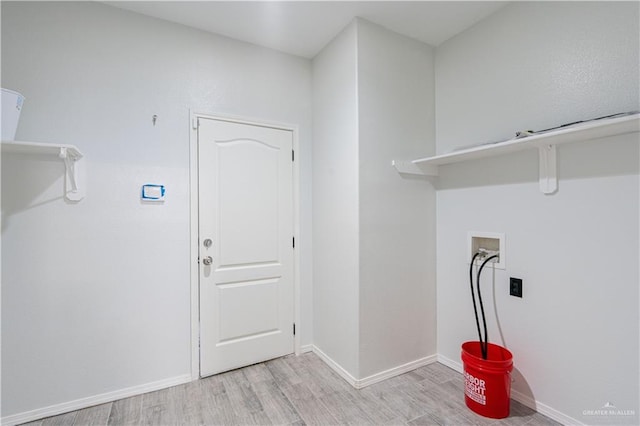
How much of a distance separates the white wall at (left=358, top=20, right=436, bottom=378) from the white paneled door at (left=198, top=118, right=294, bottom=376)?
772 mm

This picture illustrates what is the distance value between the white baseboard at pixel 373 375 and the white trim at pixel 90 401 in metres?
1.09

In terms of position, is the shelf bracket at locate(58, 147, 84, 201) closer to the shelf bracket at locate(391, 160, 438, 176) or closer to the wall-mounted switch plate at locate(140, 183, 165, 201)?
the wall-mounted switch plate at locate(140, 183, 165, 201)

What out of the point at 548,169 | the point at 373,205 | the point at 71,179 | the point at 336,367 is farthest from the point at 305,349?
the point at 548,169

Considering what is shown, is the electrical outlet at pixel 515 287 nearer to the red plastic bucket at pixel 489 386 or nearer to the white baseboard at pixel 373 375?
the red plastic bucket at pixel 489 386

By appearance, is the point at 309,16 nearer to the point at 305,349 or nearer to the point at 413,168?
the point at 413,168

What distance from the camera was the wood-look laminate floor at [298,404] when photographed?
6.00 ft

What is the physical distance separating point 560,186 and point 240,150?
7.26 feet

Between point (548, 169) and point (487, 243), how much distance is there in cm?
65

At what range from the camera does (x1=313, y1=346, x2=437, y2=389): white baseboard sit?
2193mm

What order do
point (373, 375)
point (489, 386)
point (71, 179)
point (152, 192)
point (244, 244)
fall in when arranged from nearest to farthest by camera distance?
point (489, 386)
point (71, 179)
point (152, 192)
point (373, 375)
point (244, 244)

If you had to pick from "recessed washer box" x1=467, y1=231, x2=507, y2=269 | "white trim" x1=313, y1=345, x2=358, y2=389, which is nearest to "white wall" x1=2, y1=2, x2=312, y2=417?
"white trim" x1=313, y1=345, x2=358, y2=389

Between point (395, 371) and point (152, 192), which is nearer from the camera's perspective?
point (152, 192)

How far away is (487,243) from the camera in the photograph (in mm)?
2225

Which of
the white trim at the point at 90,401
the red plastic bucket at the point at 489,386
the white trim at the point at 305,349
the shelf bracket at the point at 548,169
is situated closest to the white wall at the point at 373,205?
the white trim at the point at 305,349
